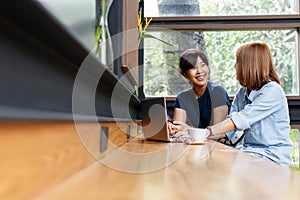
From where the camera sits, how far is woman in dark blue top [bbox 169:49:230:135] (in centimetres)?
251

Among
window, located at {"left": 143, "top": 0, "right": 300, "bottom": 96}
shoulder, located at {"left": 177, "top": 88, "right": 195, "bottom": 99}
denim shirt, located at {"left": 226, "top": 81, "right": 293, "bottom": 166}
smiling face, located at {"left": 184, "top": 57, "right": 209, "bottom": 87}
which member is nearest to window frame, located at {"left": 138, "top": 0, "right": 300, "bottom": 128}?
window, located at {"left": 143, "top": 0, "right": 300, "bottom": 96}

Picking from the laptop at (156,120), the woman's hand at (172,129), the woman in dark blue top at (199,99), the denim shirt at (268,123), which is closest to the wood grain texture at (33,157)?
the laptop at (156,120)

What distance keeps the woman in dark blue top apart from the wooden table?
182 centimetres

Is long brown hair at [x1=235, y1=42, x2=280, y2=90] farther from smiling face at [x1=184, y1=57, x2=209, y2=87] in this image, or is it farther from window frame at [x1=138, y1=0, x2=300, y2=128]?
window frame at [x1=138, y1=0, x2=300, y2=128]

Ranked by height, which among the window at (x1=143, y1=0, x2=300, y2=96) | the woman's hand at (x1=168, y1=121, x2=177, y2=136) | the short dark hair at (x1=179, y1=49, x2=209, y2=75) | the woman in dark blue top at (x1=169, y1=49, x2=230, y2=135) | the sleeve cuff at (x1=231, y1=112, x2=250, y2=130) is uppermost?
the window at (x1=143, y1=0, x2=300, y2=96)

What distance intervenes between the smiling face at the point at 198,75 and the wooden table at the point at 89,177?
1842mm

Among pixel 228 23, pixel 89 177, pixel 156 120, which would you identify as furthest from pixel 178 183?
pixel 228 23

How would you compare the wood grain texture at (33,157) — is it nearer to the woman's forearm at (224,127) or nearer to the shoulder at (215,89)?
the woman's forearm at (224,127)

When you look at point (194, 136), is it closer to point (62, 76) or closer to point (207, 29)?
point (62, 76)

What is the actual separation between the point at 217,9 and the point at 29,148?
3.02 meters

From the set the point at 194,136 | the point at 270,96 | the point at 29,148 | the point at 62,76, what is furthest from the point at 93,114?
the point at 270,96

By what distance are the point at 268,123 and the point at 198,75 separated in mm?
779

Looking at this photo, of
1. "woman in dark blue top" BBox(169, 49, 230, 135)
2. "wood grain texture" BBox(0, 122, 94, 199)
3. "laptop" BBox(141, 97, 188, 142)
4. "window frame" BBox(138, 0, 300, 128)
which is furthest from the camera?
"window frame" BBox(138, 0, 300, 128)

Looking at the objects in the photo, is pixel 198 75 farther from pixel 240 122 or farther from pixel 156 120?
pixel 156 120
